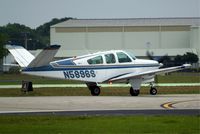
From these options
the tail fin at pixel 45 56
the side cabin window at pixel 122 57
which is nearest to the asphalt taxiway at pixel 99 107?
the tail fin at pixel 45 56

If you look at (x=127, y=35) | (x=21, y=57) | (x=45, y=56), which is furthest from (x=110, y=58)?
(x=127, y=35)

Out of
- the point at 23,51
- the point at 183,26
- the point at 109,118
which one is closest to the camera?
the point at 109,118

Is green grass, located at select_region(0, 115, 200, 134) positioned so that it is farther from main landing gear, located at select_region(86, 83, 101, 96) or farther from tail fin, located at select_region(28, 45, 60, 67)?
main landing gear, located at select_region(86, 83, 101, 96)

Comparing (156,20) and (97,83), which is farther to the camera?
(156,20)

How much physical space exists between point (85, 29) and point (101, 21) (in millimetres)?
7282

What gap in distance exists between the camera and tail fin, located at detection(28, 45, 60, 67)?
31.0 metres

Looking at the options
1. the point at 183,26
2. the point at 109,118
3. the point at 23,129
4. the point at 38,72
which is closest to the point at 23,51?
the point at 38,72

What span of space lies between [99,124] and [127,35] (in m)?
109

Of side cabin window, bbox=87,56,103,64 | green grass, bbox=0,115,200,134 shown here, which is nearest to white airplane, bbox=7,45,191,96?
side cabin window, bbox=87,56,103,64

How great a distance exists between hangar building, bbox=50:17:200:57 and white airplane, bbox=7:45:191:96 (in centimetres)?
8747

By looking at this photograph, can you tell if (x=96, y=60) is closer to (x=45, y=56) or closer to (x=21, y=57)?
(x=45, y=56)

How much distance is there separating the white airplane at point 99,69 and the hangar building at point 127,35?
287 ft

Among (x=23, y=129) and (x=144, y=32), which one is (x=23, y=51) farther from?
(x=144, y=32)

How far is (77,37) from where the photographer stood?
→ 128 metres
